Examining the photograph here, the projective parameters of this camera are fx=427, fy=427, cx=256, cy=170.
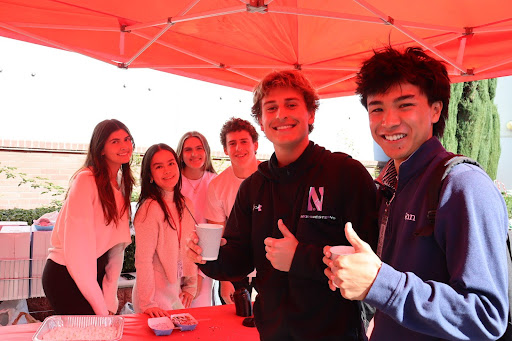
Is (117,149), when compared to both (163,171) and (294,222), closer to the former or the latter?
(163,171)

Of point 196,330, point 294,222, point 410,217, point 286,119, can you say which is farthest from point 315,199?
point 196,330

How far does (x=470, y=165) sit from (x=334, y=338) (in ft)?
2.83

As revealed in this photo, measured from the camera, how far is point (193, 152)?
4.03 meters

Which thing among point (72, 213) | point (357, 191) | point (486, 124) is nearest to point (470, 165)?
point (357, 191)

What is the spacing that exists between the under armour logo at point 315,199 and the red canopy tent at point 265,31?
4.56 feet

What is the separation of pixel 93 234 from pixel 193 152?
1.34m

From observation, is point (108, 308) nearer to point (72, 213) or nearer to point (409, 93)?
point (72, 213)

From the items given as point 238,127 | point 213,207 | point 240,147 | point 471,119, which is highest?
point 471,119

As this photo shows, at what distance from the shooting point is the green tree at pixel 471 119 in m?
11.5

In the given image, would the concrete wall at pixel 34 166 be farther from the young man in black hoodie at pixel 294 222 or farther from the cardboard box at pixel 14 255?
the young man in black hoodie at pixel 294 222

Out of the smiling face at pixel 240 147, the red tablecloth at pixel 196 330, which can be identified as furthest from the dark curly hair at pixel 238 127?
the red tablecloth at pixel 196 330

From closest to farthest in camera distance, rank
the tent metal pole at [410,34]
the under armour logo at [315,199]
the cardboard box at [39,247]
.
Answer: the under armour logo at [315,199] → the tent metal pole at [410,34] → the cardboard box at [39,247]

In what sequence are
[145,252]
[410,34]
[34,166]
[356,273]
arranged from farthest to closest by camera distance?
1. [34,166]
2. [410,34]
3. [145,252]
4. [356,273]

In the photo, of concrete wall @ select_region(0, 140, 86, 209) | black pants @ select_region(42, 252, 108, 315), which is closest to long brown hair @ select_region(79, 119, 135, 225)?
black pants @ select_region(42, 252, 108, 315)
